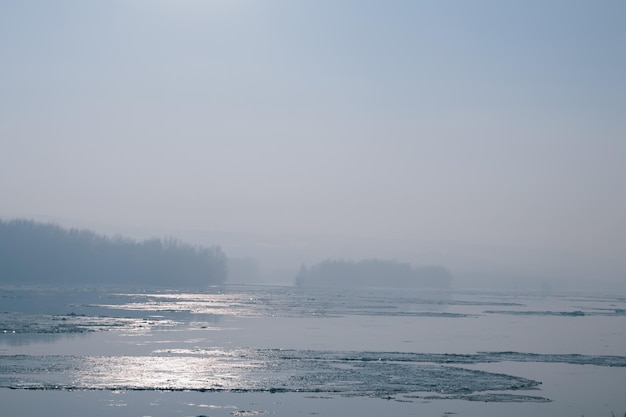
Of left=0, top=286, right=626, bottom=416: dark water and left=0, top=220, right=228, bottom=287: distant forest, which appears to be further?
left=0, top=220, right=228, bottom=287: distant forest

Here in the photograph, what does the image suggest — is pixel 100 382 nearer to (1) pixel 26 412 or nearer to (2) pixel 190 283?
(1) pixel 26 412

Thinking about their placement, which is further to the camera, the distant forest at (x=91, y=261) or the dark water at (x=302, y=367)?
the distant forest at (x=91, y=261)

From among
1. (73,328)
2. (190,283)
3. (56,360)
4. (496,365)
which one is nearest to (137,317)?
(73,328)

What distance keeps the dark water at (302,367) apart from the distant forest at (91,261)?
75104 millimetres

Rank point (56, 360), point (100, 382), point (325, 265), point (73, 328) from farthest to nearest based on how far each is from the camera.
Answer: point (325, 265), point (73, 328), point (56, 360), point (100, 382)

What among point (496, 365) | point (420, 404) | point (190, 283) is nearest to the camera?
point (420, 404)

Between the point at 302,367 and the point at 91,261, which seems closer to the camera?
the point at 302,367

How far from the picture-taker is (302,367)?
80.8 feet

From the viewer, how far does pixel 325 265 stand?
639 feet

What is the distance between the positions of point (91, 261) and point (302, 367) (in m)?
109

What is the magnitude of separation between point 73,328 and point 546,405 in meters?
21.8

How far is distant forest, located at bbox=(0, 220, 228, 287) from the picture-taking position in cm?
A: 11444

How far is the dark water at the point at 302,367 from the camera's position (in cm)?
1892

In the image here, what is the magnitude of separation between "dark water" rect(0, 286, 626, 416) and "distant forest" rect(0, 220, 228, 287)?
246 feet
